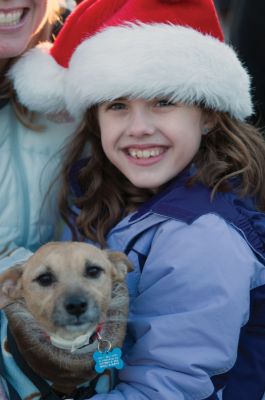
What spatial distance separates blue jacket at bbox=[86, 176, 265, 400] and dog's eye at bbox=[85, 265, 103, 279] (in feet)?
0.58

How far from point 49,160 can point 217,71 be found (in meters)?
0.96

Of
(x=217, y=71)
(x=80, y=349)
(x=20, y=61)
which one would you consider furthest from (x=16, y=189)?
(x=217, y=71)

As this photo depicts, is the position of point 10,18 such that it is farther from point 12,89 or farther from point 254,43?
point 254,43

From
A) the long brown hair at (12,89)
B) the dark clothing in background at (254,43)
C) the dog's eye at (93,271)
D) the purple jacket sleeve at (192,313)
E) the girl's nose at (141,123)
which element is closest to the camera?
the purple jacket sleeve at (192,313)

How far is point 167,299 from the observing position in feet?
7.45

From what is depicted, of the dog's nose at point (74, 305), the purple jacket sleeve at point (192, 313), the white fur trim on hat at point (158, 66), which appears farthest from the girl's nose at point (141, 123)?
the dog's nose at point (74, 305)

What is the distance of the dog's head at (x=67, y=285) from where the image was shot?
221cm

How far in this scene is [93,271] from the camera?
94.8 inches

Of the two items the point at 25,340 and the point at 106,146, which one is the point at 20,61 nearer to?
the point at 106,146

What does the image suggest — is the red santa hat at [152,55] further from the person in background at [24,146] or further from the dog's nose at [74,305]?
the dog's nose at [74,305]

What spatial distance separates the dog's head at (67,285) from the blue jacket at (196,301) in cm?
15

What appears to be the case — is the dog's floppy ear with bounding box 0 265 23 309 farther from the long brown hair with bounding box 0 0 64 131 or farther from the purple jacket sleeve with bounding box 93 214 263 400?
the long brown hair with bounding box 0 0 64 131

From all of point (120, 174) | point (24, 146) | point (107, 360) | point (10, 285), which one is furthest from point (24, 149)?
point (107, 360)

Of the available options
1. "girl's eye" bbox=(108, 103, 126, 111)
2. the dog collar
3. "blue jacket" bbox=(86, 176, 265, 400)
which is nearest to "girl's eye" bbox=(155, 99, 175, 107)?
"girl's eye" bbox=(108, 103, 126, 111)
